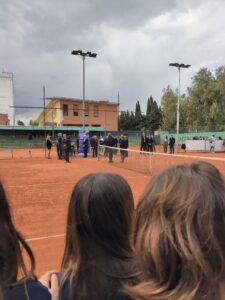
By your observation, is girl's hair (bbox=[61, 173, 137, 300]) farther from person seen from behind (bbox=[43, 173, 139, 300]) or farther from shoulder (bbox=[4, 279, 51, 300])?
shoulder (bbox=[4, 279, 51, 300])

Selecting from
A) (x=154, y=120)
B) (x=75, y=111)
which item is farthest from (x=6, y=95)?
(x=154, y=120)

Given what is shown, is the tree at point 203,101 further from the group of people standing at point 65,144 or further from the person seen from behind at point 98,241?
the person seen from behind at point 98,241

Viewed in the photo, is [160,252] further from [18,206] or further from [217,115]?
[217,115]

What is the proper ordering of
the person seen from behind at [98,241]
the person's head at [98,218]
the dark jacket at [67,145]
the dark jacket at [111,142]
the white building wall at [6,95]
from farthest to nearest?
the white building wall at [6,95]
the dark jacket at [111,142]
the dark jacket at [67,145]
the person's head at [98,218]
the person seen from behind at [98,241]

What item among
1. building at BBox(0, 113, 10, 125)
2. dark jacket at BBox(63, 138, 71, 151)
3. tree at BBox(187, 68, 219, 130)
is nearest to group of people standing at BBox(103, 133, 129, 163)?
dark jacket at BBox(63, 138, 71, 151)

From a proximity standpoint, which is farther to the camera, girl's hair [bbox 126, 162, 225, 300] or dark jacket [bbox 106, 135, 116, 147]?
dark jacket [bbox 106, 135, 116, 147]

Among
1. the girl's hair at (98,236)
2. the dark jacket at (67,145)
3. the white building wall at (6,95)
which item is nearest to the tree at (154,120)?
the white building wall at (6,95)

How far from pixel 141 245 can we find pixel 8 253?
577 millimetres

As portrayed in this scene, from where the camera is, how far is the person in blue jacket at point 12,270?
148 centimetres

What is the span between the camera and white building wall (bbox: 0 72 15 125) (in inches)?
2800

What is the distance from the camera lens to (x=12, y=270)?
1.55 meters

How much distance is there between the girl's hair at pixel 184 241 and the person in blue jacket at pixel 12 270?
0.43 metres

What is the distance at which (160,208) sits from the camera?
1467 millimetres

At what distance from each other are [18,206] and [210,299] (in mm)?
8277
